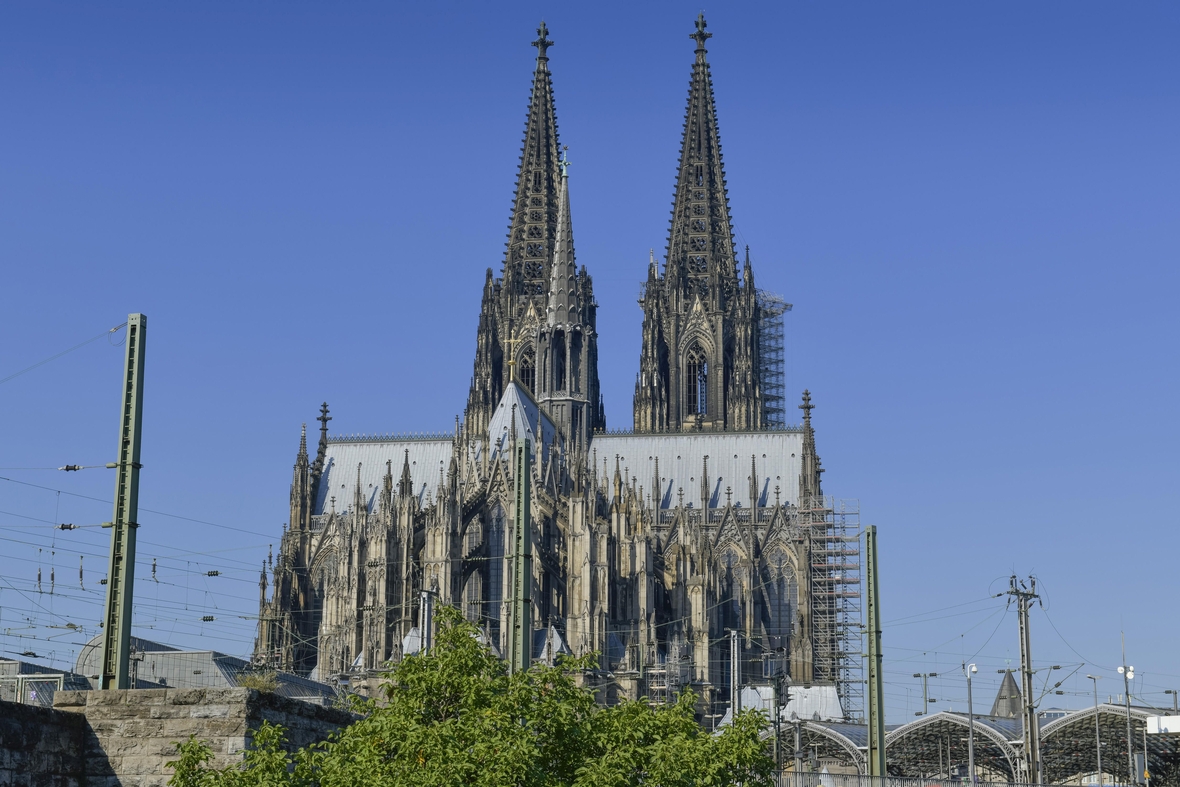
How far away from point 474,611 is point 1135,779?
32265 millimetres

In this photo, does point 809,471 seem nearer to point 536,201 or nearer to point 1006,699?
point 1006,699

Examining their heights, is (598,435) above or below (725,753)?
above

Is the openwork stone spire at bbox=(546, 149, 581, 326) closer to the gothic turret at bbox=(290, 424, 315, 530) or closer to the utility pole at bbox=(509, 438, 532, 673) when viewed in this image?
the gothic turret at bbox=(290, 424, 315, 530)

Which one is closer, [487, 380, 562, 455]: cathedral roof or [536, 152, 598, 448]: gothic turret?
[487, 380, 562, 455]: cathedral roof

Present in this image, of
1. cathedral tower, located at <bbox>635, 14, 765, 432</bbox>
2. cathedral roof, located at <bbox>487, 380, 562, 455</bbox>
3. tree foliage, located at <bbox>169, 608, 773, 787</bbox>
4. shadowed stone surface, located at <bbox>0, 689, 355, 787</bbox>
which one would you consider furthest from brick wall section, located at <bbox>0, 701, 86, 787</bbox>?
cathedral tower, located at <bbox>635, 14, 765, 432</bbox>

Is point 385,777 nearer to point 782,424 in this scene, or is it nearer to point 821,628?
point 821,628

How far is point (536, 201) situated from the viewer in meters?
120

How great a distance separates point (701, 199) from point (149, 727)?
4023 inches

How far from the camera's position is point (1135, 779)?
229ft

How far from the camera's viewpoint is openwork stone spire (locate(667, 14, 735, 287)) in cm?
11775

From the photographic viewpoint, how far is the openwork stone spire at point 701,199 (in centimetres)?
11775

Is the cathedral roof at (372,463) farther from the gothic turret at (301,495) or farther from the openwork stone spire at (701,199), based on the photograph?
the openwork stone spire at (701,199)

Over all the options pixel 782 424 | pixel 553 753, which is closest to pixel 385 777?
pixel 553 753

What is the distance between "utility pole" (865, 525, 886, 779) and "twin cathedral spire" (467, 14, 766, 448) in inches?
2832
